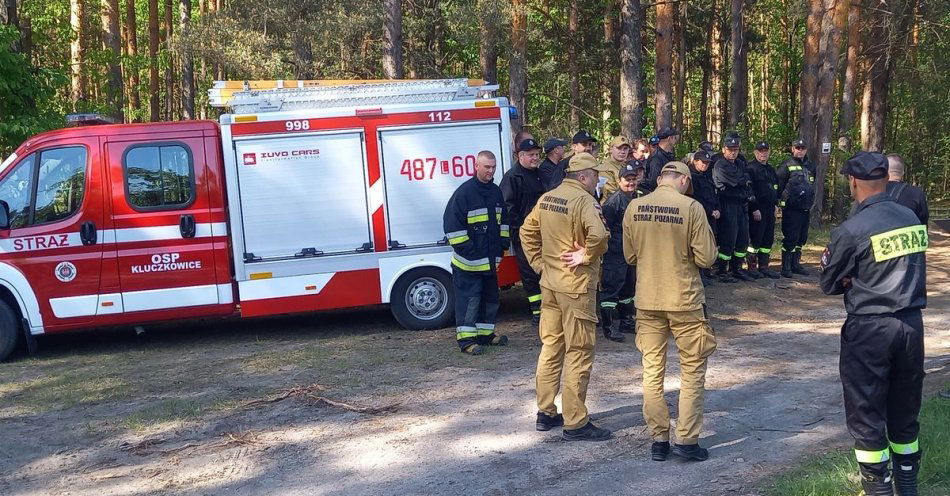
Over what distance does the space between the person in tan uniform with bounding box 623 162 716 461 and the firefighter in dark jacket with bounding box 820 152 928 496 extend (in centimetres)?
101

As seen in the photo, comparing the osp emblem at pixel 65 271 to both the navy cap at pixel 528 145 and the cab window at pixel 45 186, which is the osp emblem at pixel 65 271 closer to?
the cab window at pixel 45 186

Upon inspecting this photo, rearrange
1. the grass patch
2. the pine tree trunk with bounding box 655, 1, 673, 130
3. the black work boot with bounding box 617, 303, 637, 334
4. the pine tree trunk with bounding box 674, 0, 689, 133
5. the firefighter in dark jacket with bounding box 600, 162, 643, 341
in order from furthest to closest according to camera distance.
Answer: the pine tree trunk with bounding box 674, 0, 689, 133 < the pine tree trunk with bounding box 655, 1, 673, 130 < the black work boot with bounding box 617, 303, 637, 334 < the firefighter in dark jacket with bounding box 600, 162, 643, 341 < the grass patch

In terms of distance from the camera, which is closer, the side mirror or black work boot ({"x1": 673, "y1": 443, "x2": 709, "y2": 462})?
black work boot ({"x1": 673, "y1": 443, "x2": 709, "y2": 462})

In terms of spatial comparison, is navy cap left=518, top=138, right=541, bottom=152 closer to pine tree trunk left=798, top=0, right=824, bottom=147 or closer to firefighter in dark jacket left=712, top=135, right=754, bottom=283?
firefighter in dark jacket left=712, top=135, right=754, bottom=283

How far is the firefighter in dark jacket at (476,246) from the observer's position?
8.20 m

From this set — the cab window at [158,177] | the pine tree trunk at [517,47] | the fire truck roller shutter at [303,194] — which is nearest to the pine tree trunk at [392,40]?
the pine tree trunk at [517,47]

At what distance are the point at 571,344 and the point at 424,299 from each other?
3918 millimetres

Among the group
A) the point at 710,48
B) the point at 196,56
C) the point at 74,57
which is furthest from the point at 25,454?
the point at 710,48

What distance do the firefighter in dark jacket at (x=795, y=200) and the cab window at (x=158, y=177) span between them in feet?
26.9

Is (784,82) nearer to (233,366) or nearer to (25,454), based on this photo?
(233,366)

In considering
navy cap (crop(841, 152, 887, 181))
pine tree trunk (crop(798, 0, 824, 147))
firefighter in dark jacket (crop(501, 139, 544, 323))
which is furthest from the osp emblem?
pine tree trunk (crop(798, 0, 824, 147))

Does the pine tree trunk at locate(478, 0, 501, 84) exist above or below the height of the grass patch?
above

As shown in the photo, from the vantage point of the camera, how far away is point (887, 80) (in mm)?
25094

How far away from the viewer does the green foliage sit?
39.1 feet
